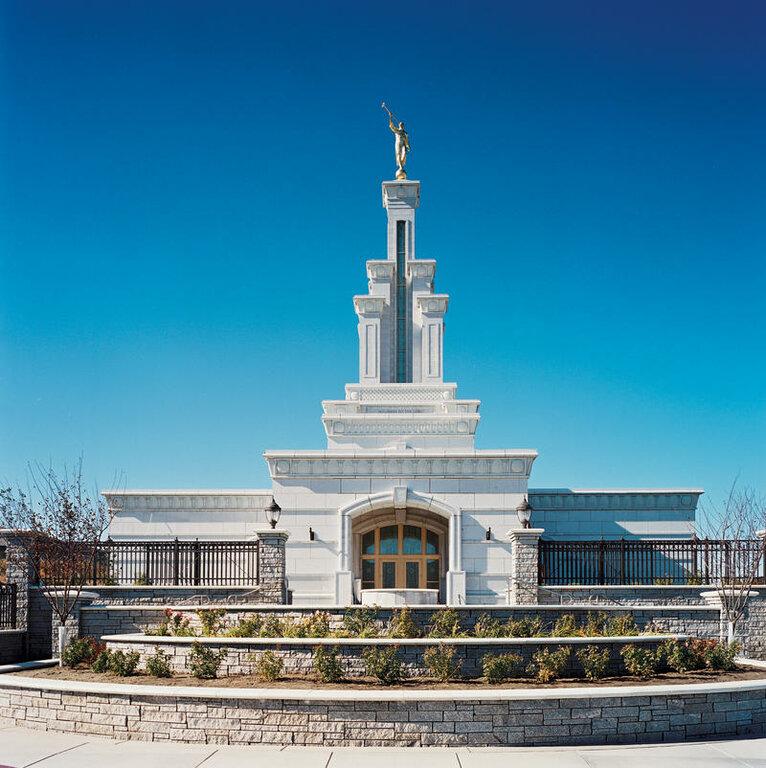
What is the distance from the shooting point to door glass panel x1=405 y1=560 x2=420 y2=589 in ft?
91.4

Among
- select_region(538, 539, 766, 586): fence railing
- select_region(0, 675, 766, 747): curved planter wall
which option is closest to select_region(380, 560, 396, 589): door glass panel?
select_region(538, 539, 766, 586): fence railing

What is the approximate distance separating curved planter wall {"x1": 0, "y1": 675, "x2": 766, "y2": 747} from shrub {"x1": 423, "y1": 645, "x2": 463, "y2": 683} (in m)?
1.43

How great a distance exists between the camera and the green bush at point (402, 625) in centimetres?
1619

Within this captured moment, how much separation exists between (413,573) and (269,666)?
1426cm

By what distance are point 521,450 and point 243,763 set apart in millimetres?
16865

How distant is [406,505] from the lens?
26906 millimetres

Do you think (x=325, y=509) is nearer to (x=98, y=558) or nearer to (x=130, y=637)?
(x=98, y=558)

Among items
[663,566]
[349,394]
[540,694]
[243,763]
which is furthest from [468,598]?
[243,763]

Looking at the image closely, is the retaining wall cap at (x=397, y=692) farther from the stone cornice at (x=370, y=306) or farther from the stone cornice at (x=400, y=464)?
the stone cornice at (x=370, y=306)

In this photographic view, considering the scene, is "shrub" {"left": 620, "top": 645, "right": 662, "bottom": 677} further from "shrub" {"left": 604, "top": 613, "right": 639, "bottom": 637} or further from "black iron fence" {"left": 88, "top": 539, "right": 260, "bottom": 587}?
"black iron fence" {"left": 88, "top": 539, "right": 260, "bottom": 587}

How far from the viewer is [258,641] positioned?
48.2ft

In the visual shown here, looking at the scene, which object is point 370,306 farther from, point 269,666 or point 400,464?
point 269,666

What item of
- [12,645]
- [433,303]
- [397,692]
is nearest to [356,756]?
[397,692]

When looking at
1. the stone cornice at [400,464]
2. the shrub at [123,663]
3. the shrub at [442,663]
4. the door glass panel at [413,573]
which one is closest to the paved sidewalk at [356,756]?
the shrub at [442,663]
